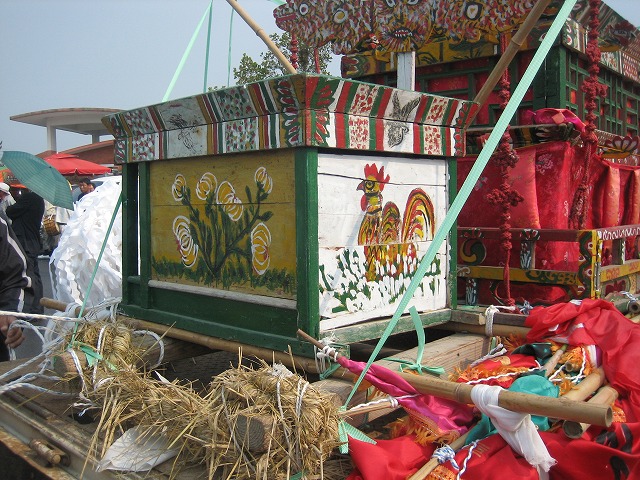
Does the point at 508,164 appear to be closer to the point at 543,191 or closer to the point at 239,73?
the point at 543,191

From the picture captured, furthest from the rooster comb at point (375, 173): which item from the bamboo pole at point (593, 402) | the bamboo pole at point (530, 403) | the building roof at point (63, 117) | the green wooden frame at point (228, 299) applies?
the building roof at point (63, 117)

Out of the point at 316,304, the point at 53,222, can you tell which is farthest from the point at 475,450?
the point at 53,222

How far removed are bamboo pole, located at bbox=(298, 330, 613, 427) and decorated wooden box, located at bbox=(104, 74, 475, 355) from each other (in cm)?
46

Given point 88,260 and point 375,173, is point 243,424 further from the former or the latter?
point 88,260

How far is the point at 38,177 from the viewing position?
356cm

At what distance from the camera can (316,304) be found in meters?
1.97

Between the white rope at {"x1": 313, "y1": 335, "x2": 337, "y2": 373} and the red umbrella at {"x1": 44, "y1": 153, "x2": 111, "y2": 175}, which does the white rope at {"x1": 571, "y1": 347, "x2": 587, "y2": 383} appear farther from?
the red umbrella at {"x1": 44, "y1": 153, "x2": 111, "y2": 175}

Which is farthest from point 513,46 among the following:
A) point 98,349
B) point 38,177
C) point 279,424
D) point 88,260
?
point 88,260

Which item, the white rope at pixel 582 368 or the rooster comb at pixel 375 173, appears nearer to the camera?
the white rope at pixel 582 368

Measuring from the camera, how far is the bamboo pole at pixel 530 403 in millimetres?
1315

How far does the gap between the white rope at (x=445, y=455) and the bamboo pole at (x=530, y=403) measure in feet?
0.42

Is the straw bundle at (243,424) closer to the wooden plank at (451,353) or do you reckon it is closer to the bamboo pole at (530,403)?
the bamboo pole at (530,403)

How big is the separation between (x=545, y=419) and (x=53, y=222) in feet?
27.1

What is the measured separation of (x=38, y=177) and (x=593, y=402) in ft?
10.3
